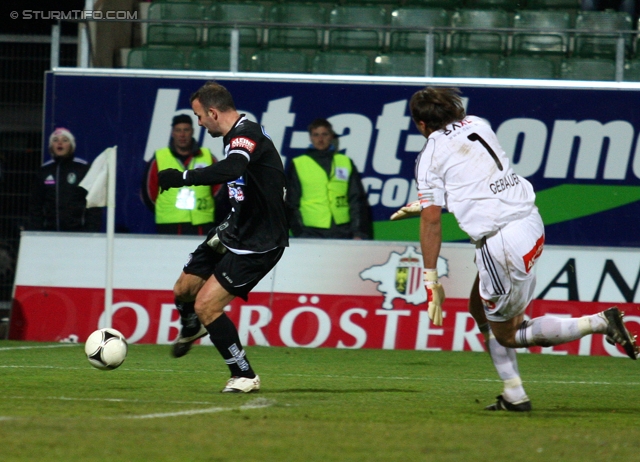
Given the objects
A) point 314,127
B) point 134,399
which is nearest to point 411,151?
point 314,127

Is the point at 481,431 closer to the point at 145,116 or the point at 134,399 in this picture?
the point at 134,399

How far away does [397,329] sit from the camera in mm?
11516

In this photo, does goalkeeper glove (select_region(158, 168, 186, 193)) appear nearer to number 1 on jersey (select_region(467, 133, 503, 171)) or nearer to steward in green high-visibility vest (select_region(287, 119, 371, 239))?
number 1 on jersey (select_region(467, 133, 503, 171))

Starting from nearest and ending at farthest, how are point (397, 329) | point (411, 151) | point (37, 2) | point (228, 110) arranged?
1. point (228, 110)
2. point (397, 329)
3. point (411, 151)
4. point (37, 2)

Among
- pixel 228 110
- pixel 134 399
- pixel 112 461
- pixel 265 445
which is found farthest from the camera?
pixel 228 110

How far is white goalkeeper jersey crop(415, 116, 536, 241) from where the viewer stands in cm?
591

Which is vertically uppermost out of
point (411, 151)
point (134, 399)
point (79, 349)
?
point (411, 151)

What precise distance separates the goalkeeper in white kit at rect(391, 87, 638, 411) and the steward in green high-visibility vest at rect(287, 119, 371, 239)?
5788mm

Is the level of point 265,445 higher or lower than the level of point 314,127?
lower

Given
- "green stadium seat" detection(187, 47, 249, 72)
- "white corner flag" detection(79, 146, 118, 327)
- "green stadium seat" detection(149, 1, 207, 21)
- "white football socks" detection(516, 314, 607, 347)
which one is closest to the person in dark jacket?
"white corner flag" detection(79, 146, 118, 327)

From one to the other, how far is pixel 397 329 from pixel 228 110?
5063mm

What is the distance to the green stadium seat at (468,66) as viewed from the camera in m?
12.6

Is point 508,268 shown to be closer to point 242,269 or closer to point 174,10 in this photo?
point 242,269

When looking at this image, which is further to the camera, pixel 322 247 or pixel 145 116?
pixel 145 116
